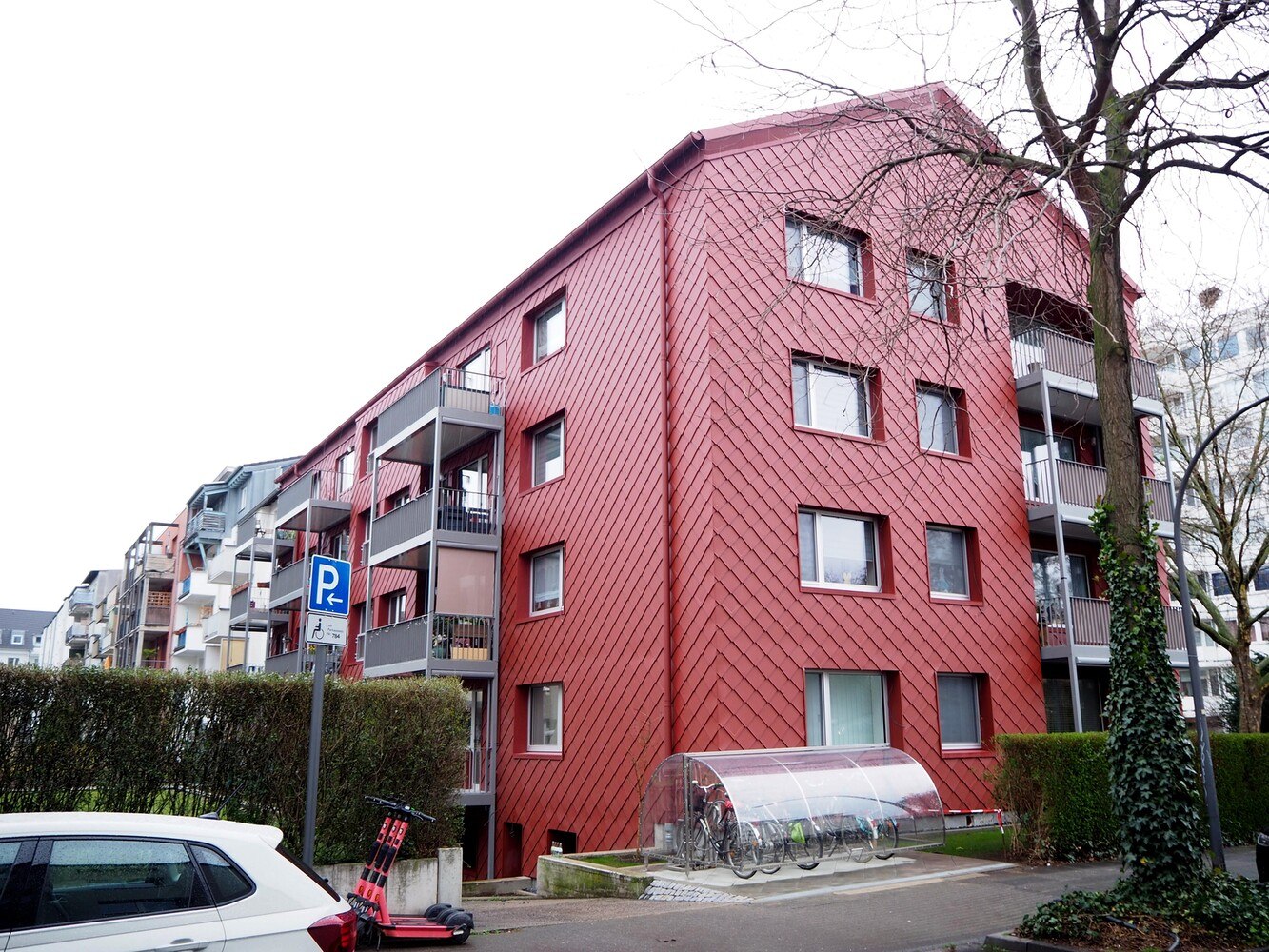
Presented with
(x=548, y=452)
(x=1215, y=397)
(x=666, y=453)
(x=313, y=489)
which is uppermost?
(x=1215, y=397)

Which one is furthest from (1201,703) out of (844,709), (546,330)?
(546,330)

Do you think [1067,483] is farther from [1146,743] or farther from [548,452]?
[1146,743]

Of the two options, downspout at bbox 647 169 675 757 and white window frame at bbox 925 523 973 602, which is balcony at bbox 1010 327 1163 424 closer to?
white window frame at bbox 925 523 973 602

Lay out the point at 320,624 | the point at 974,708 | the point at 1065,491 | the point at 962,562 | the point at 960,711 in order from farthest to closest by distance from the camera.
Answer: the point at 1065,491, the point at 962,562, the point at 974,708, the point at 960,711, the point at 320,624

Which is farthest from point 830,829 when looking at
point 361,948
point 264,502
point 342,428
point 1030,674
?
point 264,502

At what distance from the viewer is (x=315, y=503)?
29.0 meters

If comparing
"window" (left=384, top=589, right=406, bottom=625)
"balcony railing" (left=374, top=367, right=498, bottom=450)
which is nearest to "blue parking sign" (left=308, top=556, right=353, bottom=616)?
"balcony railing" (left=374, top=367, right=498, bottom=450)

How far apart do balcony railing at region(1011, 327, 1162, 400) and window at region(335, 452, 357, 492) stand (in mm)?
18285

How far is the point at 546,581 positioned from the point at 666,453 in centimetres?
456

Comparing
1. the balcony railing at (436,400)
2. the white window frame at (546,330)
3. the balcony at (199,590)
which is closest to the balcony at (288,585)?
the balcony railing at (436,400)

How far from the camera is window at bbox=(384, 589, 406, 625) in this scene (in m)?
25.6

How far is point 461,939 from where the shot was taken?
836 centimetres

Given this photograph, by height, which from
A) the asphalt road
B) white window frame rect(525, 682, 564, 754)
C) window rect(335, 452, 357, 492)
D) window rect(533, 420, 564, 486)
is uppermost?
window rect(335, 452, 357, 492)

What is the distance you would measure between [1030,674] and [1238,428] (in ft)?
36.8
